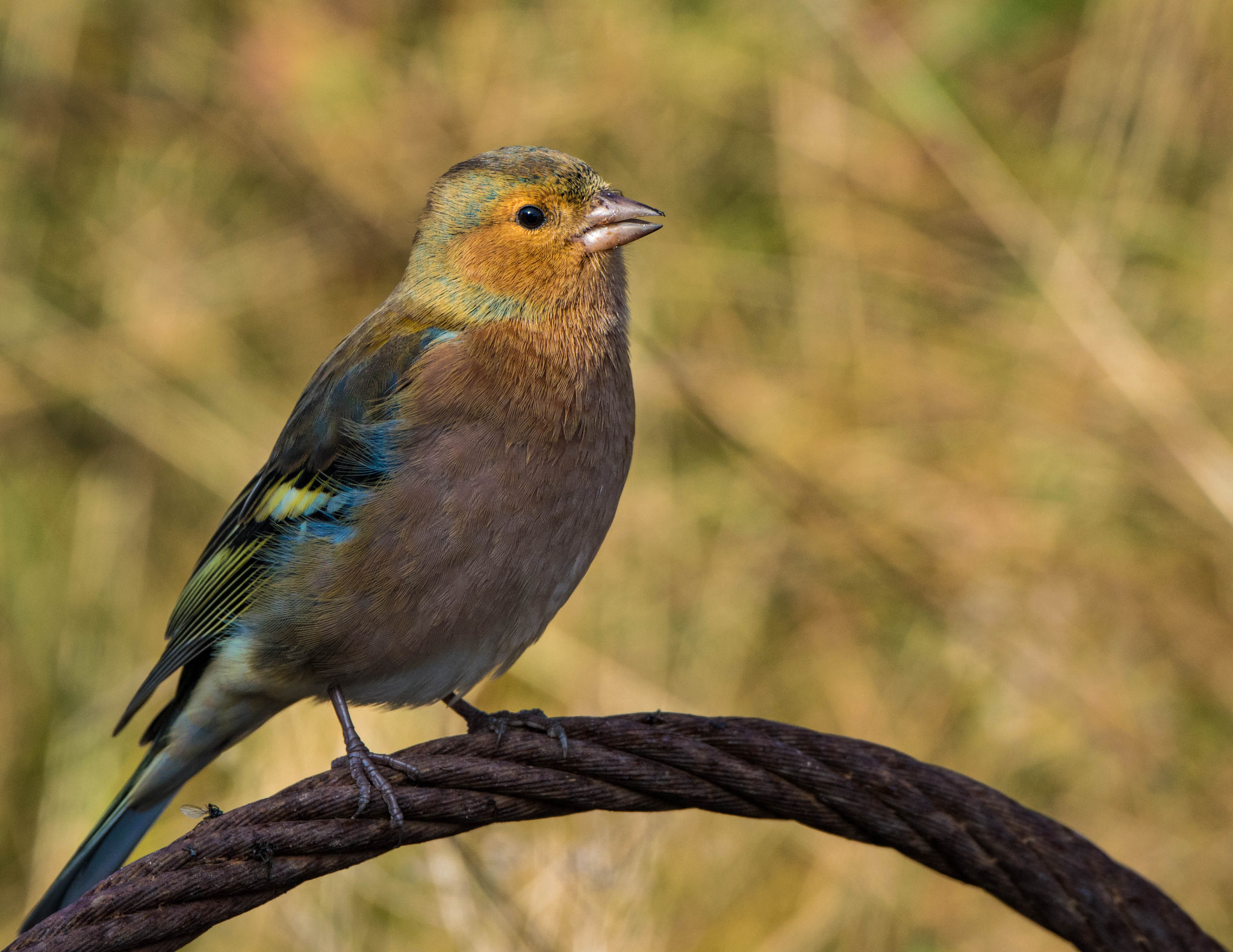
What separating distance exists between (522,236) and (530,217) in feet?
0.18

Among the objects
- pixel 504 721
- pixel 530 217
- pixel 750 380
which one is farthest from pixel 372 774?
pixel 750 380

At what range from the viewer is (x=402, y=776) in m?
1.97

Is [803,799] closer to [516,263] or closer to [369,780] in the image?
[369,780]

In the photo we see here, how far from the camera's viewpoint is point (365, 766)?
2299 mm

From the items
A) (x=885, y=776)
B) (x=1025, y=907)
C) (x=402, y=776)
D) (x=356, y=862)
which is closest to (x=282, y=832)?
(x=356, y=862)

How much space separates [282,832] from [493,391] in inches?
48.3

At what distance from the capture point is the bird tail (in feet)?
9.23

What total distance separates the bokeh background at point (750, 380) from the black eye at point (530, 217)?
134 cm

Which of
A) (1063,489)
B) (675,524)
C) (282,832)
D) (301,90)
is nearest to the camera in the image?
(282,832)

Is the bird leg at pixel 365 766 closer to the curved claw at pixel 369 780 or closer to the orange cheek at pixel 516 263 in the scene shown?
the curved claw at pixel 369 780

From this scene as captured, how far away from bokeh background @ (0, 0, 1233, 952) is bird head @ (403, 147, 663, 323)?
1.32 m

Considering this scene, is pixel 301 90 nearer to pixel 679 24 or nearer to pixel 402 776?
pixel 679 24

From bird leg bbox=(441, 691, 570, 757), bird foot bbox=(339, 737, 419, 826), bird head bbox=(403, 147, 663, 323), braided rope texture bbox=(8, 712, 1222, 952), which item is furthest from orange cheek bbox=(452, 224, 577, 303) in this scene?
braided rope texture bbox=(8, 712, 1222, 952)

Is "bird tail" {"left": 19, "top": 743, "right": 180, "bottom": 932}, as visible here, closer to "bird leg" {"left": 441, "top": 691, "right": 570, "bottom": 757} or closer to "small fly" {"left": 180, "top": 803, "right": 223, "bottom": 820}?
"bird leg" {"left": 441, "top": 691, "right": 570, "bottom": 757}
